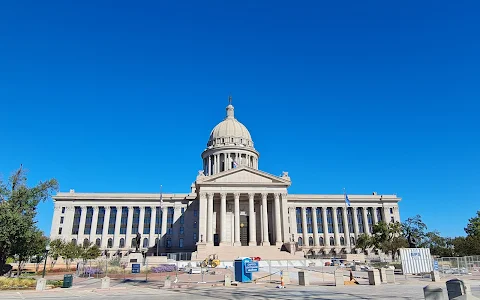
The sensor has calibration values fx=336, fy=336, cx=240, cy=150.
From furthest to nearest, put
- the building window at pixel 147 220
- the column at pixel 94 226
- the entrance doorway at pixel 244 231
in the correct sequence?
the building window at pixel 147 220 < the column at pixel 94 226 < the entrance doorway at pixel 244 231

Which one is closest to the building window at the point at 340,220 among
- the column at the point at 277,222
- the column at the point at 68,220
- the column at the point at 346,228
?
the column at the point at 346,228

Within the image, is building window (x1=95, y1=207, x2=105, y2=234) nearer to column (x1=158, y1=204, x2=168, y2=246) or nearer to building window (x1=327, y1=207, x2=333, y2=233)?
column (x1=158, y1=204, x2=168, y2=246)

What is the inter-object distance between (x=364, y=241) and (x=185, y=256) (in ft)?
121

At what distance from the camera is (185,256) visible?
6344 centimetres

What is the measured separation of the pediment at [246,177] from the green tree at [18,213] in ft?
125

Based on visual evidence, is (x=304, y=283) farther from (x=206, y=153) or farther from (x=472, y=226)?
(x=206, y=153)

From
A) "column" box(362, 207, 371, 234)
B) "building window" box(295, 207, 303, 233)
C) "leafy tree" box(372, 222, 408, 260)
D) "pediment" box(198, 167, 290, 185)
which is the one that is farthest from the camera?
"column" box(362, 207, 371, 234)

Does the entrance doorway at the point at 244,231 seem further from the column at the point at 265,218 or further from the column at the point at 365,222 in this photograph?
the column at the point at 365,222

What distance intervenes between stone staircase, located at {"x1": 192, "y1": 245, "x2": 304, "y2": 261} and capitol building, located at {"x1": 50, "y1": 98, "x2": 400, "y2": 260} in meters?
4.06

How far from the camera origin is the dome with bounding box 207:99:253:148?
99562 mm

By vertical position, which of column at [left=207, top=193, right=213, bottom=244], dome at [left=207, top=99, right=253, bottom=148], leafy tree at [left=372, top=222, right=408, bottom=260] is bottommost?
leafy tree at [left=372, top=222, right=408, bottom=260]

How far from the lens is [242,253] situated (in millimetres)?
59938

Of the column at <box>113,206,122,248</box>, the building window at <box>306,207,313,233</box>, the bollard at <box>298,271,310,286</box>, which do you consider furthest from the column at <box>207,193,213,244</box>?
the bollard at <box>298,271,310,286</box>

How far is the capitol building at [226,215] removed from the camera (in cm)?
7119
